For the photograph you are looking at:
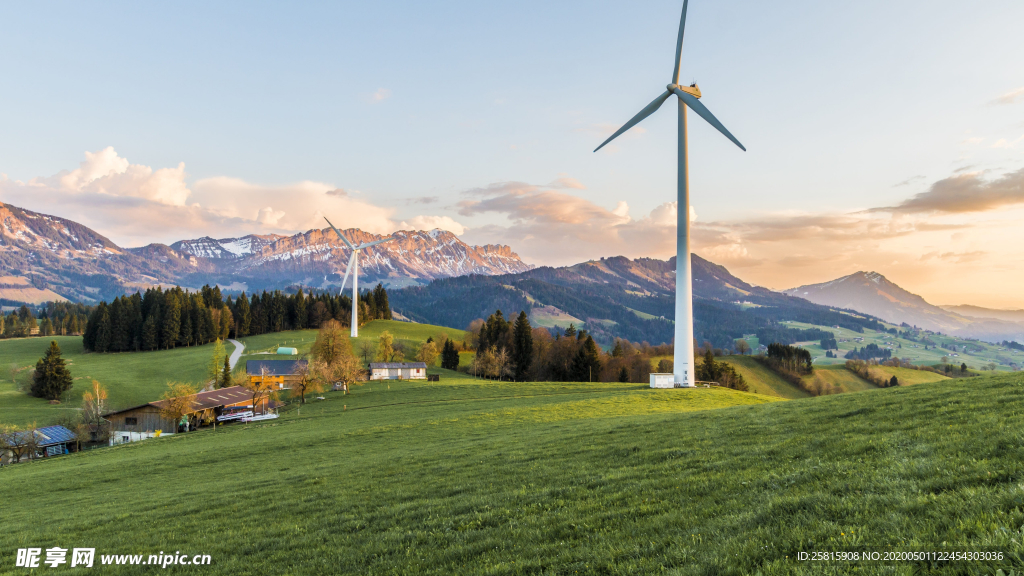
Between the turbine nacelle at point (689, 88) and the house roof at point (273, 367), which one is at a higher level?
the turbine nacelle at point (689, 88)

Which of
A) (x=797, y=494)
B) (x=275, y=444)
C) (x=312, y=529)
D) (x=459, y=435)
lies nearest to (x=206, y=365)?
(x=275, y=444)

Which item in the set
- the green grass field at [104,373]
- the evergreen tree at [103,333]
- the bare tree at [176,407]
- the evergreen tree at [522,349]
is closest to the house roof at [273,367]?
the green grass field at [104,373]

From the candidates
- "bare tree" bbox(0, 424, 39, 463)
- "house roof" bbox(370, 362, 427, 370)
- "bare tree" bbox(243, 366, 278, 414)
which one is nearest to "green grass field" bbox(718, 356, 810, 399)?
"house roof" bbox(370, 362, 427, 370)

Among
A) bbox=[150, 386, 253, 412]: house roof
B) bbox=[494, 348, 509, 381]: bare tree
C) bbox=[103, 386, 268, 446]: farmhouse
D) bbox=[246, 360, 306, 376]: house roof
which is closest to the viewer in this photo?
bbox=[103, 386, 268, 446]: farmhouse

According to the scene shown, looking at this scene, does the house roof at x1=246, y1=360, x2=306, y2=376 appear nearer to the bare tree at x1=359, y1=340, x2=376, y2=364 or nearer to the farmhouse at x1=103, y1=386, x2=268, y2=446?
the bare tree at x1=359, y1=340, x2=376, y2=364

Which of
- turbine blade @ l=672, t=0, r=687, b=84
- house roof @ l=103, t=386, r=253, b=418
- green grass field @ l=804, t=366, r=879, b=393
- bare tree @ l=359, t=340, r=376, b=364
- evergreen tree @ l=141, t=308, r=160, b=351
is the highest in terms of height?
turbine blade @ l=672, t=0, r=687, b=84

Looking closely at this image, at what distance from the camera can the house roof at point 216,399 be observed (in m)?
76.4

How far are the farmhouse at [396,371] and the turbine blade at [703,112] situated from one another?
8538 cm

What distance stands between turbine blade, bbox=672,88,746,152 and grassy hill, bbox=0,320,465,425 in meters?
107

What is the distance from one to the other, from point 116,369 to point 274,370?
39740 millimetres

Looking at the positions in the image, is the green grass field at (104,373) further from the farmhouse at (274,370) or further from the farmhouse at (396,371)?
Result: the farmhouse at (396,371)

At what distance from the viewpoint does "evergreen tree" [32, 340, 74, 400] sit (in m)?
93.8

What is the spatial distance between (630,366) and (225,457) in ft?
386

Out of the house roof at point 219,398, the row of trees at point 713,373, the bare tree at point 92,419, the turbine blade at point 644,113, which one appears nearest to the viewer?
the turbine blade at point 644,113
